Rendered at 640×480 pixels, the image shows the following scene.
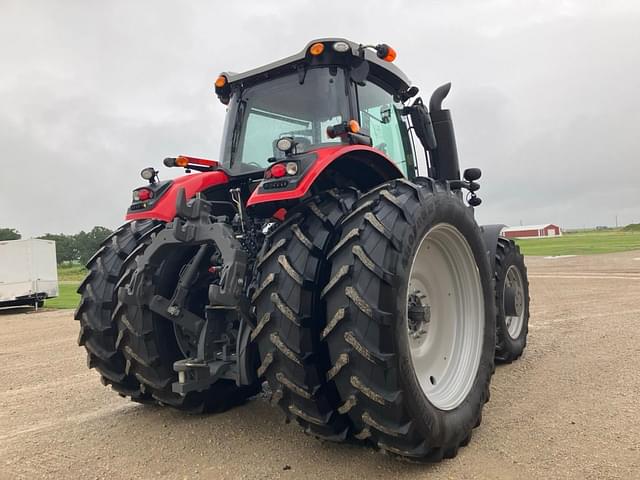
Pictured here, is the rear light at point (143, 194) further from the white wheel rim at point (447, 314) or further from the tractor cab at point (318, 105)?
the white wheel rim at point (447, 314)

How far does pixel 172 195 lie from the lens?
3.46 m

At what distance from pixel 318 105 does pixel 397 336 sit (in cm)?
186

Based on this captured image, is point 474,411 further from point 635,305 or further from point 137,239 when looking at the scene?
point 635,305

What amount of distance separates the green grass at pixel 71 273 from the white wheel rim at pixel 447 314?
3277cm

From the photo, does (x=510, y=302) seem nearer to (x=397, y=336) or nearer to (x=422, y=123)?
(x=422, y=123)

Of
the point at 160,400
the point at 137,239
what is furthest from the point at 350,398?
the point at 137,239

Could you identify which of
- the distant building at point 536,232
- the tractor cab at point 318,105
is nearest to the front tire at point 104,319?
the tractor cab at point 318,105

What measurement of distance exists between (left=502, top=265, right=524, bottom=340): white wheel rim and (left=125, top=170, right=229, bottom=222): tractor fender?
3379 millimetres

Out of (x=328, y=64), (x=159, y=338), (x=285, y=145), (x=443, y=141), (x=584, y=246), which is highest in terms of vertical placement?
(x=328, y=64)

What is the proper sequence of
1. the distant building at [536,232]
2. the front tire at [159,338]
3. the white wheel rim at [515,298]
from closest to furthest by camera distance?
the front tire at [159,338] → the white wheel rim at [515,298] → the distant building at [536,232]

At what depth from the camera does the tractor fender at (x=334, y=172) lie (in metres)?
2.69

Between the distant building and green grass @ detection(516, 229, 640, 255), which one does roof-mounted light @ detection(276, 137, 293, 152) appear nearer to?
green grass @ detection(516, 229, 640, 255)

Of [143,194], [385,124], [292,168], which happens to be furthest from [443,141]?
[143,194]

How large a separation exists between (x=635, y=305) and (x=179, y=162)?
7.84m
